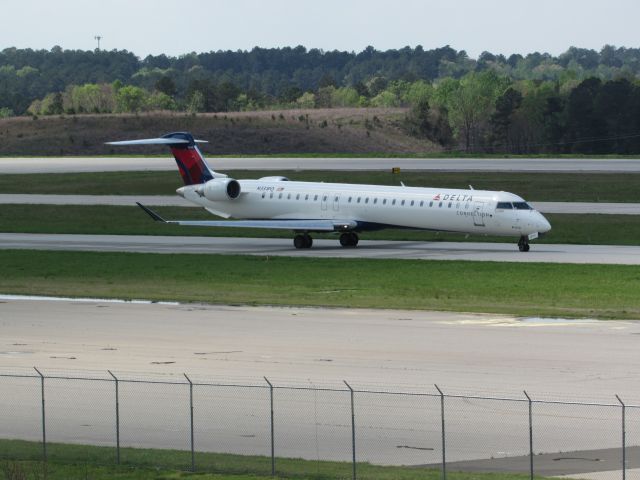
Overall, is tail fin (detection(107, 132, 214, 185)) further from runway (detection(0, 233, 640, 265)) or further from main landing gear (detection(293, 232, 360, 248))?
main landing gear (detection(293, 232, 360, 248))

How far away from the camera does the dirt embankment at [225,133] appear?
158875mm

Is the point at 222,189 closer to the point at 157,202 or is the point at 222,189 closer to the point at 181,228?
the point at 181,228

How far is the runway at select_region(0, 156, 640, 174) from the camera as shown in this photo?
11731cm

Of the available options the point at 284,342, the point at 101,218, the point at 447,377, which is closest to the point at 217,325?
the point at 284,342

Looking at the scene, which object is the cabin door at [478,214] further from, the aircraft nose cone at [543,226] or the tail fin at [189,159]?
the tail fin at [189,159]

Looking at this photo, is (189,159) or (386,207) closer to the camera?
(386,207)

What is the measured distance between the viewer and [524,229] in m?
59.1

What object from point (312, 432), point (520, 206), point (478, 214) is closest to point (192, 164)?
point (478, 214)

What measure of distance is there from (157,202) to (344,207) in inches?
1292

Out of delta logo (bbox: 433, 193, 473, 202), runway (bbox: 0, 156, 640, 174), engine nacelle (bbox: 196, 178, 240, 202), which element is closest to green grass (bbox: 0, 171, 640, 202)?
runway (bbox: 0, 156, 640, 174)

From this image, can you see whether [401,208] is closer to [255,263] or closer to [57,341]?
[255,263]

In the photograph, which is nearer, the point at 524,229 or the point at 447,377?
the point at 447,377

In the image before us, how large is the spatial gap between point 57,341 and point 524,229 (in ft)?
87.7

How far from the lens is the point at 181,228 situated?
253 ft
